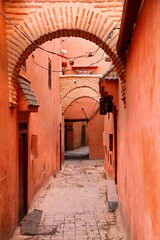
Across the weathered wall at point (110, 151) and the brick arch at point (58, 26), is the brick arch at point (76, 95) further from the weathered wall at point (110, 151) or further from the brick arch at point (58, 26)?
the brick arch at point (58, 26)

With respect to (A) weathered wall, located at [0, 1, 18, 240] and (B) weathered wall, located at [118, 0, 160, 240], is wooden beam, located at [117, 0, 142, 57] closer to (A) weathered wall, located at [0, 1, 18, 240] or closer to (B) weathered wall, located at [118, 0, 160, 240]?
(B) weathered wall, located at [118, 0, 160, 240]

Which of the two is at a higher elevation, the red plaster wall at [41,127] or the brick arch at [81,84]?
the brick arch at [81,84]

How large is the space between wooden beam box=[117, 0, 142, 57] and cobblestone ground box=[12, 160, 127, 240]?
3.42m

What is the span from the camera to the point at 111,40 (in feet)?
19.0

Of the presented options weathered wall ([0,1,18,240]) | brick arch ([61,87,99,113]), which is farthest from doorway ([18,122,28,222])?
brick arch ([61,87,99,113])

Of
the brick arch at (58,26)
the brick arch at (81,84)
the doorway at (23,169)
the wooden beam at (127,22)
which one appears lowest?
the doorway at (23,169)

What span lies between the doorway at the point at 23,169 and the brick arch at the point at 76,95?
10229mm

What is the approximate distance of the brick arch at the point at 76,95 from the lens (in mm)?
18156

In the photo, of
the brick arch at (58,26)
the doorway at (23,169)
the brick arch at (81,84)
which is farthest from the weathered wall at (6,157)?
the brick arch at (81,84)

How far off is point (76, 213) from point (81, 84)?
1070 cm

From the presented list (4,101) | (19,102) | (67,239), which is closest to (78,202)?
(67,239)

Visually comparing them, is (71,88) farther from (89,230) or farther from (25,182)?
(89,230)

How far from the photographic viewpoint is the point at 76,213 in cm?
789

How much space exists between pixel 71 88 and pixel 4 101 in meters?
12.2
